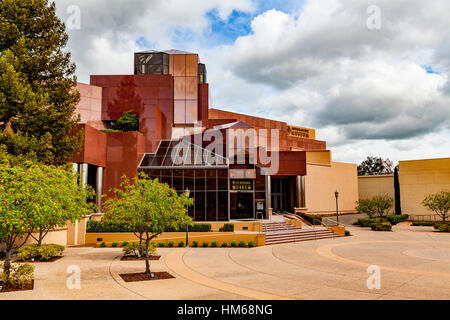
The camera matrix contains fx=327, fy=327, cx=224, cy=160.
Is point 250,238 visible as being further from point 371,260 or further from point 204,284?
point 204,284

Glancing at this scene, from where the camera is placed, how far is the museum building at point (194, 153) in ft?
106

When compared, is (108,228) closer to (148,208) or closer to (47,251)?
(47,251)

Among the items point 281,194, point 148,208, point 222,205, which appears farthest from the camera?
point 281,194

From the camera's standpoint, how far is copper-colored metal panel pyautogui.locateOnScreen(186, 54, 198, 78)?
47688mm

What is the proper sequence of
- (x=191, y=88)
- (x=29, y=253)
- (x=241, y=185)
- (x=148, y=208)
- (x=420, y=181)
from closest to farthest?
(x=148, y=208)
(x=29, y=253)
(x=241, y=185)
(x=191, y=88)
(x=420, y=181)

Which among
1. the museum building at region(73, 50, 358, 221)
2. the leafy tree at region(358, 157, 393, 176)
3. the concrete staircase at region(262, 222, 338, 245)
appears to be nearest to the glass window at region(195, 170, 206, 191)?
the museum building at region(73, 50, 358, 221)

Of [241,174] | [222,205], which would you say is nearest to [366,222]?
[241,174]

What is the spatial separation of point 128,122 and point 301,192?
947 inches

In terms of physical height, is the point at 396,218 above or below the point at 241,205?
below

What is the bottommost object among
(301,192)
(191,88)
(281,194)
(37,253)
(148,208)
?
(37,253)

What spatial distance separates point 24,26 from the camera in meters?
24.0

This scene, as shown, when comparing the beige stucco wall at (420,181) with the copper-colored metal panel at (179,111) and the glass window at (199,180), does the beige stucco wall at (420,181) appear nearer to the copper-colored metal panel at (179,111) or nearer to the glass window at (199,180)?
the copper-colored metal panel at (179,111)

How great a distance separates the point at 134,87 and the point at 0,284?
3483 centimetres

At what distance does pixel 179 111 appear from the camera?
4544 cm
